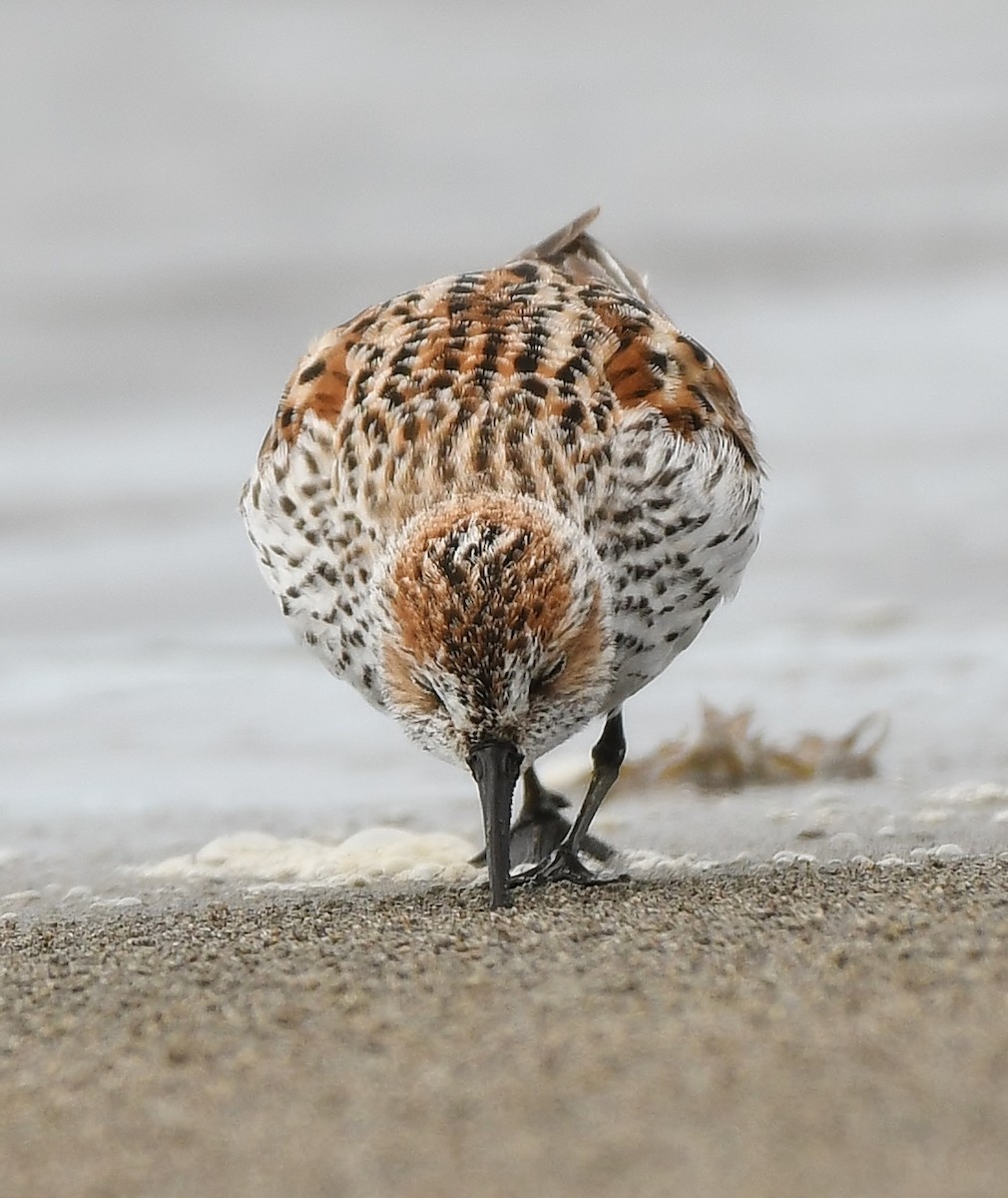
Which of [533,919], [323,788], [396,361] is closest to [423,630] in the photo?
[533,919]

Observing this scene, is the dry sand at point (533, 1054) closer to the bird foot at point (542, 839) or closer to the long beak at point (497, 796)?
the long beak at point (497, 796)

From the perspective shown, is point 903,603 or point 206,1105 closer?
point 206,1105

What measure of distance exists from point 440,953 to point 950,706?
4.88 m

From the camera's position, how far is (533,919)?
170 inches

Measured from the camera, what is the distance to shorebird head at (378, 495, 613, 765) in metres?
4.59

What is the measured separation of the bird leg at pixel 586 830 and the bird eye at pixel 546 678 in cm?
65

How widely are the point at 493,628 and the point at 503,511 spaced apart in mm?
419

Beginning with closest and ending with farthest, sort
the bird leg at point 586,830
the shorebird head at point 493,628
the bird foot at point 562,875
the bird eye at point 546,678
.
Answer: the shorebird head at point 493,628 < the bird eye at point 546,678 < the bird foot at point 562,875 < the bird leg at point 586,830

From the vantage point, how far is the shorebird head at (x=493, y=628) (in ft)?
15.0

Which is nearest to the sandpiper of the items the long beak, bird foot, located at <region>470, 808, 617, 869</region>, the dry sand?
the long beak

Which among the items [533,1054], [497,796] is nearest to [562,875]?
[497,796]

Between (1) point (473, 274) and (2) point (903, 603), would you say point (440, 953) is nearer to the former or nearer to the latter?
(1) point (473, 274)

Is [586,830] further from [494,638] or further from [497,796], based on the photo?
[494,638]

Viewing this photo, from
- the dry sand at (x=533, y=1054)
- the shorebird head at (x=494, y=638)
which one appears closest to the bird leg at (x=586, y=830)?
the shorebird head at (x=494, y=638)
